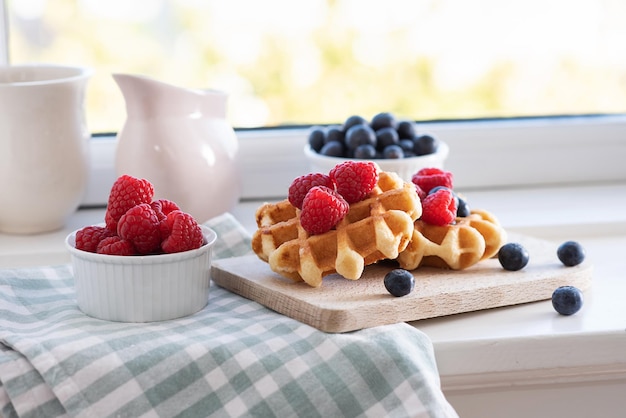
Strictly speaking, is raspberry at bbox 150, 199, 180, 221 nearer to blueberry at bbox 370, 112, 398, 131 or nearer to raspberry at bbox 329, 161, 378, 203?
raspberry at bbox 329, 161, 378, 203

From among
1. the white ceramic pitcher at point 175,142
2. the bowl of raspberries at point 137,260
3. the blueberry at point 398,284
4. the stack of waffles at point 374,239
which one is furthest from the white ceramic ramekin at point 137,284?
the white ceramic pitcher at point 175,142

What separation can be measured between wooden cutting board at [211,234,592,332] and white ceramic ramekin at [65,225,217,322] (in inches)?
3.7

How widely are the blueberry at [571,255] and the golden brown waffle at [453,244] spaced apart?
3.1 inches

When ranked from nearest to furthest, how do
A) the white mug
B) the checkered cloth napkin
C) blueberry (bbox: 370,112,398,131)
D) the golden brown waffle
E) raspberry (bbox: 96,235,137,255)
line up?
the checkered cloth napkin, raspberry (bbox: 96,235,137,255), the golden brown waffle, the white mug, blueberry (bbox: 370,112,398,131)

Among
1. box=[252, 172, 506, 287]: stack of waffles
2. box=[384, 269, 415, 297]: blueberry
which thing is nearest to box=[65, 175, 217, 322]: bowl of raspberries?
box=[252, 172, 506, 287]: stack of waffles

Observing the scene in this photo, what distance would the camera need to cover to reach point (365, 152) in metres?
1.39

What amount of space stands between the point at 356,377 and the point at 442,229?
28cm

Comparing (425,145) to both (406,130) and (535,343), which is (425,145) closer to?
(406,130)

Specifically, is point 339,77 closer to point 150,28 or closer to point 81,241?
point 150,28

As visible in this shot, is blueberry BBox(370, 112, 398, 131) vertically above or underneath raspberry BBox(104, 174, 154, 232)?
above

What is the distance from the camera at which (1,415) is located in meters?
0.92

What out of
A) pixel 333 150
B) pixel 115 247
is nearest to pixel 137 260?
pixel 115 247

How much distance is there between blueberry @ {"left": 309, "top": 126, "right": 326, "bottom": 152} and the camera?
1.46m

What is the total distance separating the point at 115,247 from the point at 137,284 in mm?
48
